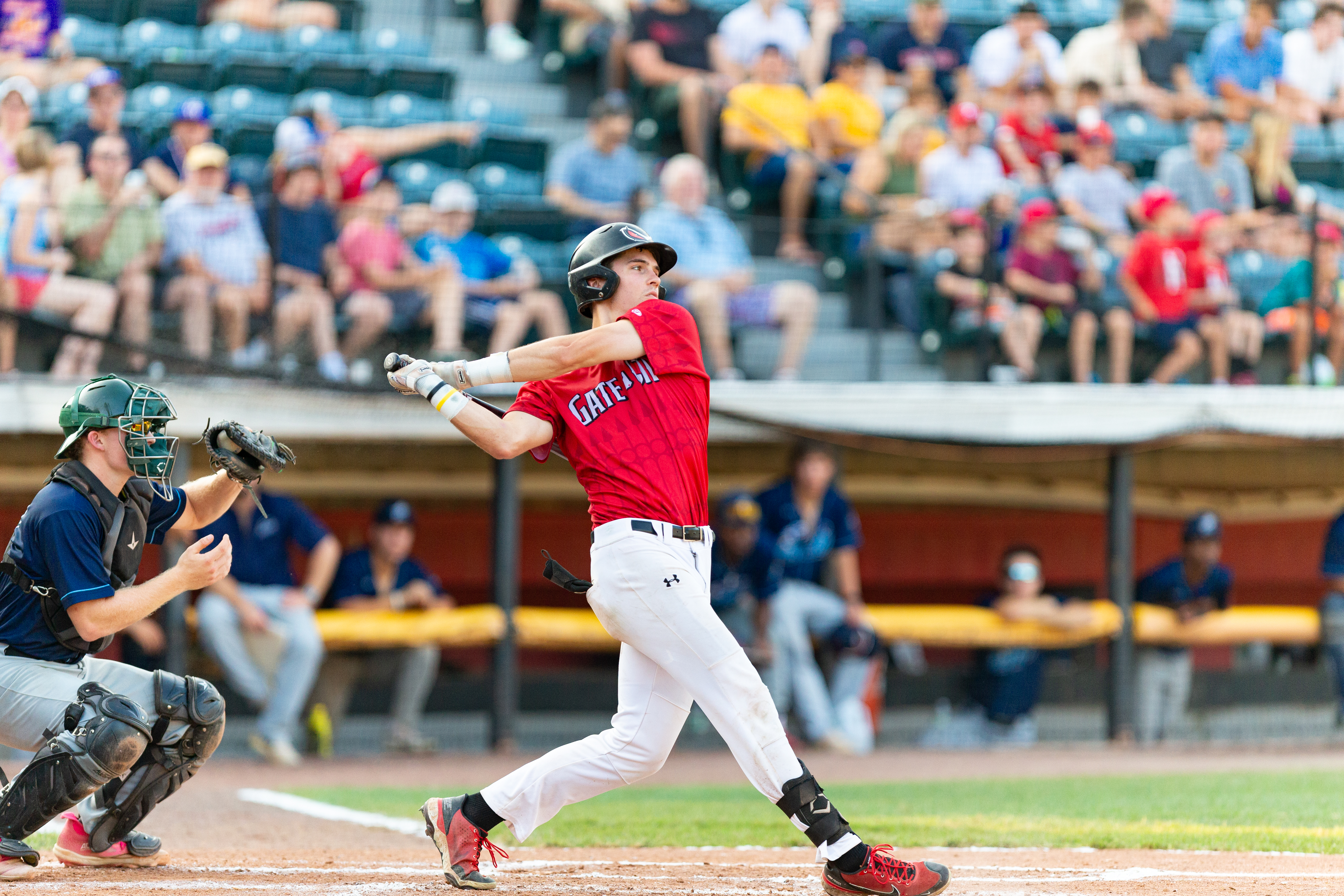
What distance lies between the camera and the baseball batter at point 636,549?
424 centimetres

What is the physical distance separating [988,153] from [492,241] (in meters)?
3.77

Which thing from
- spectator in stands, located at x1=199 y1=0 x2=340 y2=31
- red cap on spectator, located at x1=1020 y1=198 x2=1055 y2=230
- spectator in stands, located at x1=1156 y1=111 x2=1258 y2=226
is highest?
spectator in stands, located at x1=199 y1=0 x2=340 y2=31

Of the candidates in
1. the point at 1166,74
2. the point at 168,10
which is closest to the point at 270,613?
the point at 168,10

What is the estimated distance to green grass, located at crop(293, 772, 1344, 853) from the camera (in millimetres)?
5703

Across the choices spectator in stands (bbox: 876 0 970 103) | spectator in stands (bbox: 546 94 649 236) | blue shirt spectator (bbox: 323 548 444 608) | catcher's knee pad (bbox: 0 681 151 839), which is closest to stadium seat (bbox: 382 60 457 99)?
spectator in stands (bbox: 546 94 649 236)

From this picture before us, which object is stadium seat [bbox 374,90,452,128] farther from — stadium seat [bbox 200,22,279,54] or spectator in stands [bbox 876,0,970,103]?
spectator in stands [bbox 876,0,970,103]

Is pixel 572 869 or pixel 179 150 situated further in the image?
pixel 179 150

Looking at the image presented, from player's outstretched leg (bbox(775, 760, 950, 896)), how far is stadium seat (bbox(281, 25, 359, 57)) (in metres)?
9.34

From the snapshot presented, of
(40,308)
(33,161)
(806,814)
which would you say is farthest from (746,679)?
(33,161)

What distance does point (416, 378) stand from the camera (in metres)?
4.29

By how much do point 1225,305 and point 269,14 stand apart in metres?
7.54

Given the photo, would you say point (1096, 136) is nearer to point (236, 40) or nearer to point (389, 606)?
point (389, 606)

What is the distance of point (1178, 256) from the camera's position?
1049 cm

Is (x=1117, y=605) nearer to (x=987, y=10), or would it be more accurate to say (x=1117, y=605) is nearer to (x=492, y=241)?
(x=492, y=241)
